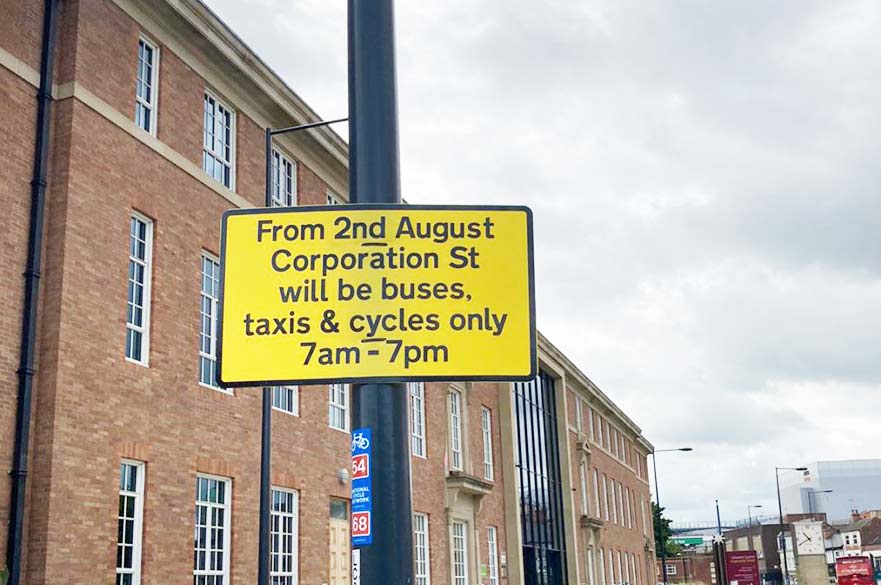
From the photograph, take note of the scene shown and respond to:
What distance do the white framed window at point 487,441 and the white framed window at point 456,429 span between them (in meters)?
2.82

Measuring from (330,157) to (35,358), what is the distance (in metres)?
10.9

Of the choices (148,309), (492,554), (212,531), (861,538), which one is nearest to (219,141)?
(148,309)

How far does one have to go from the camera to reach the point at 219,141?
20.7 m

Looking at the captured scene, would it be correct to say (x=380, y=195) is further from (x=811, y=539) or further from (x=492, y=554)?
(x=811, y=539)

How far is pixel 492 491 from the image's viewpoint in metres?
36.3

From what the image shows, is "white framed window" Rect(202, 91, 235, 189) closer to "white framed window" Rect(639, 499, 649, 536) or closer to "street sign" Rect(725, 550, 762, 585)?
"street sign" Rect(725, 550, 762, 585)

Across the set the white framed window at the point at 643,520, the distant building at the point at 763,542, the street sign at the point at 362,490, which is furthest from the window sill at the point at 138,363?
the distant building at the point at 763,542

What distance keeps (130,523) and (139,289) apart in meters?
3.82

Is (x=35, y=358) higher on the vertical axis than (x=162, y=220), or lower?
lower

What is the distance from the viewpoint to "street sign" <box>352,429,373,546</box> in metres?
4.20

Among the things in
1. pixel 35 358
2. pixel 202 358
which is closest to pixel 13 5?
pixel 35 358

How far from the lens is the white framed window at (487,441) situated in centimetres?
3675

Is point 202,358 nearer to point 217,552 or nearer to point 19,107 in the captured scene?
point 217,552

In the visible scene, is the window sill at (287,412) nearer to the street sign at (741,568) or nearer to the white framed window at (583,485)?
the white framed window at (583,485)
